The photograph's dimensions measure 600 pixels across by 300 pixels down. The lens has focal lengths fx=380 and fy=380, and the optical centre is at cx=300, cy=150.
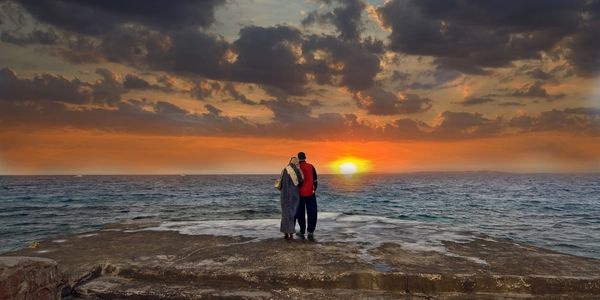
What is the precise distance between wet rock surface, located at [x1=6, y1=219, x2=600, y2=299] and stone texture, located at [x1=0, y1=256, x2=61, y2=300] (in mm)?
531

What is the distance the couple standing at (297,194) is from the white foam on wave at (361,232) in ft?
1.71

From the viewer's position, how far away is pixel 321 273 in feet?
19.1

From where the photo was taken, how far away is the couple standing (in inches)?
352

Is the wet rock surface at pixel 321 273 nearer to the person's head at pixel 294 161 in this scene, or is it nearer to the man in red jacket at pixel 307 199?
the man in red jacket at pixel 307 199

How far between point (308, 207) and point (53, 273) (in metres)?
5.74

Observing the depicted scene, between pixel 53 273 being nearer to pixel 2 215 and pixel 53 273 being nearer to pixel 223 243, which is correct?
pixel 223 243

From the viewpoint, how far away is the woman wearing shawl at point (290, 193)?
890 cm

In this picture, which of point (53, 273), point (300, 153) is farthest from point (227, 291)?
point (300, 153)

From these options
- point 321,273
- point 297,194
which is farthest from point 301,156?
point 321,273

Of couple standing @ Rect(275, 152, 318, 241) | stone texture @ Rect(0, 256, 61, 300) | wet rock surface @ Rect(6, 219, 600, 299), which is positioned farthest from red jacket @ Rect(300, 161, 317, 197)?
stone texture @ Rect(0, 256, 61, 300)

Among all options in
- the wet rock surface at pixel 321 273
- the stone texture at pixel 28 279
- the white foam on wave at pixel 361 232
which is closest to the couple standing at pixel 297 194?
the white foam on wave at pixel 361 232

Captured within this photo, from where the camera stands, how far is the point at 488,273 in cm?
585

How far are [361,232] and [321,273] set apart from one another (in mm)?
4256

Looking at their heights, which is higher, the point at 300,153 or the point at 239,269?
the point at 300,153
